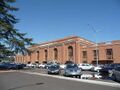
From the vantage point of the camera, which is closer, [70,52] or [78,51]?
[78,51]

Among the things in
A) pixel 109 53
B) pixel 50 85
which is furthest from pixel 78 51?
pixel 50 85

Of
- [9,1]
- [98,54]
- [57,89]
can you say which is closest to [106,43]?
[98,54]

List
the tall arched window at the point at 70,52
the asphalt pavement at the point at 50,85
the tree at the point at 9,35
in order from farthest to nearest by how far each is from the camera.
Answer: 1. the tall arched window at the point at 70,52
2. the tree at the point at 9,35
3. the asphalt pavement at the point at 50,85

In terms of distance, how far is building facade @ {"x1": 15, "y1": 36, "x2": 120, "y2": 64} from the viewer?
7569cm

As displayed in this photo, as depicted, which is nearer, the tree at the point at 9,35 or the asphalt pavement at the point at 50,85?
the asphalt pavement at the point at 50,85

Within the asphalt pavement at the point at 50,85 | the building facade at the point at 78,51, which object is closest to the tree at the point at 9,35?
the building facade at the point at 78,51

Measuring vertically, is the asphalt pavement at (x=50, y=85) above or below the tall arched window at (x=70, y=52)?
below

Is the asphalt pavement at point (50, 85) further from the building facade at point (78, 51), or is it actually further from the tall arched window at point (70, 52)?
the tall arched window at point (70, 52)

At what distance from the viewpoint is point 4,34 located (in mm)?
60094

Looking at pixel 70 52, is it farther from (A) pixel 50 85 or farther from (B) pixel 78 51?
(A) pixel 50 85

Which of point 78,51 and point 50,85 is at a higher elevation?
point 78,51

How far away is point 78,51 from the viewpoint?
3477 inches

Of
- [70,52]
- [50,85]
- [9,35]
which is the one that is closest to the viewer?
[50,85]

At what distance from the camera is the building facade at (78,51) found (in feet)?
248
